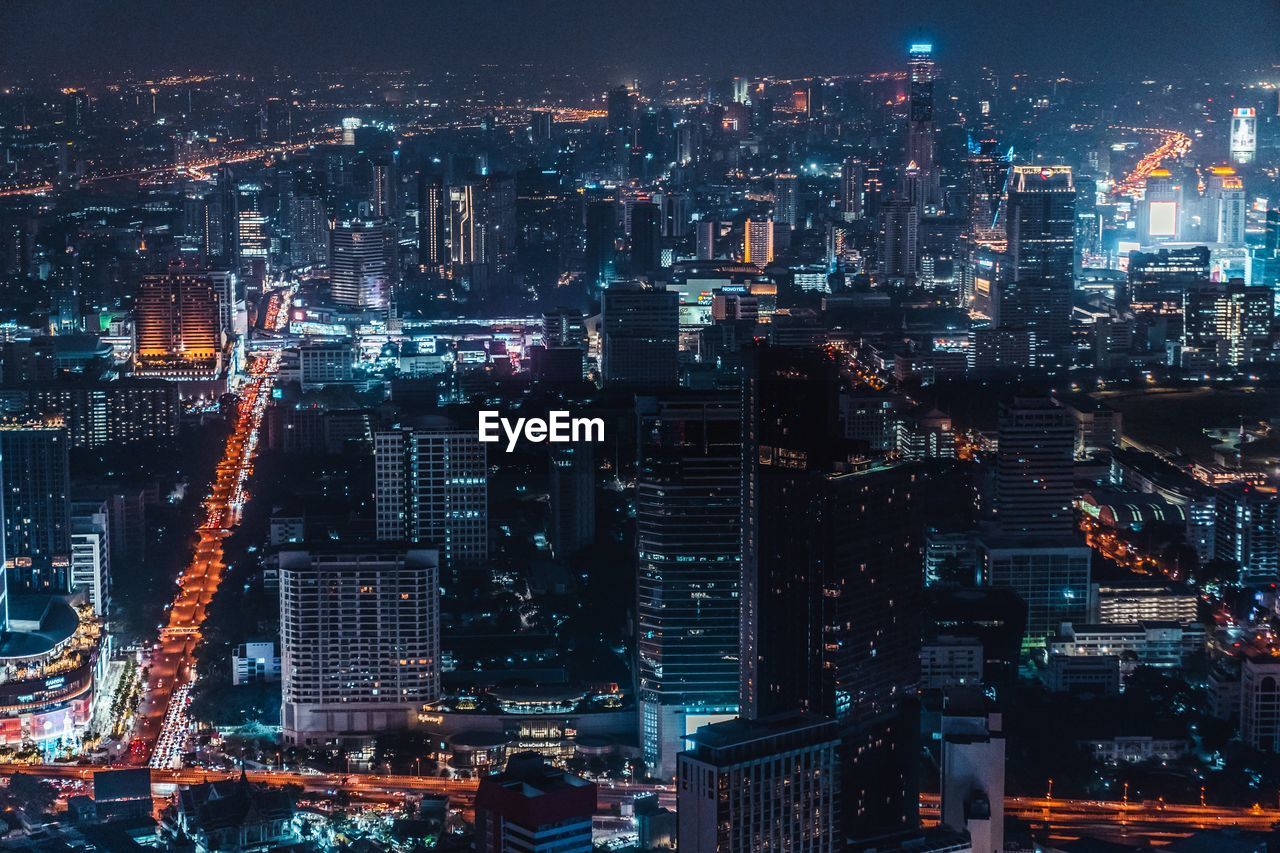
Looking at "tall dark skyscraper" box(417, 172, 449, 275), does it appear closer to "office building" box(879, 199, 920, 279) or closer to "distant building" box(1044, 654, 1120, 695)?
"office building" box(879, 199, 920, 279)

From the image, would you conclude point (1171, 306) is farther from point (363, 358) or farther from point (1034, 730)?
point (1034, 730)

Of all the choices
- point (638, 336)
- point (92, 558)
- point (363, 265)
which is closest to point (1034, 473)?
point (638, 336)

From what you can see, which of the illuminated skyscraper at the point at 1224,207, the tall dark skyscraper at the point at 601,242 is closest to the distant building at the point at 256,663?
the tall dark skyscraper at the point at 601,242

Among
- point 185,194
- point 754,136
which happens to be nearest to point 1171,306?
point 754,136

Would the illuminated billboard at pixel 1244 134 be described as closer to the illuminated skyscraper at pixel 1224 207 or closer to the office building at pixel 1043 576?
the illuminated skyscraper at pixel 1224 207

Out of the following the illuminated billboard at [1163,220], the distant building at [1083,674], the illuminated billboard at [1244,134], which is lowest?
the distant building at [1083,674]

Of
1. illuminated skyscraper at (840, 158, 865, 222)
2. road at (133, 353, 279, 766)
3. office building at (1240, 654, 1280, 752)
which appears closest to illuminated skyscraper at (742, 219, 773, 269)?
illuminated skyscraper at (840, 158, 865, 222)
